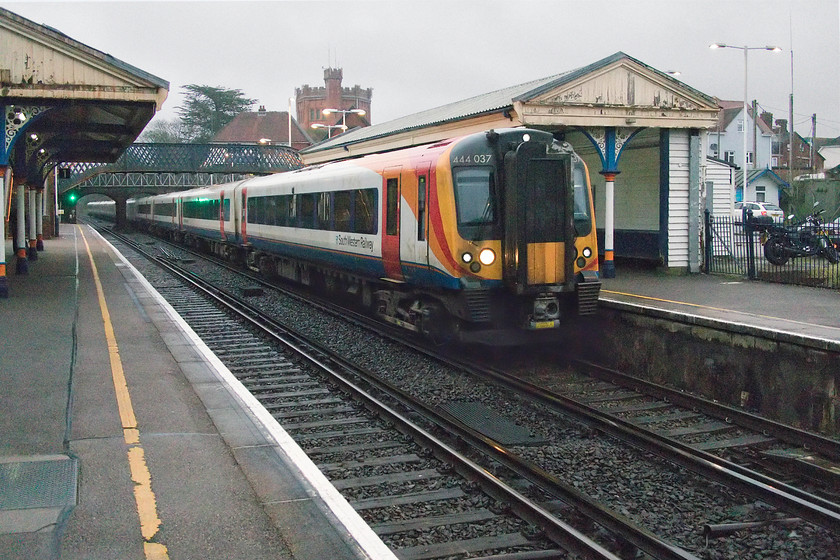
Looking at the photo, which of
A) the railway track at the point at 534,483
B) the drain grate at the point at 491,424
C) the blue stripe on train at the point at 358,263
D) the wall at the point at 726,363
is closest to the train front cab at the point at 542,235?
the blue stripe on train at the point at 358,263

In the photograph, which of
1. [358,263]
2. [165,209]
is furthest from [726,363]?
[165,209]

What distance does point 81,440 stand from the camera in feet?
20.4

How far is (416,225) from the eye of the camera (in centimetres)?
1089

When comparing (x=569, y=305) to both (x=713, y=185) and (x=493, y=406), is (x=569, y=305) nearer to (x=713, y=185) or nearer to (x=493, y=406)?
(x=493, y=406)

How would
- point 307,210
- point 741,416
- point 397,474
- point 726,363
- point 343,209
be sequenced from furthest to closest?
point 307,210
point 343,209
point 726,363
point 741,416
point 397,474

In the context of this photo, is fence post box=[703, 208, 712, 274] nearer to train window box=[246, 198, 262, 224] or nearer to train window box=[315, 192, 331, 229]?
train window box=[315, 192, 331, 229]

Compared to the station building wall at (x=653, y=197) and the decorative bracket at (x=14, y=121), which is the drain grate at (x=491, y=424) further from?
the decorative bracket at (x=14, y=121)

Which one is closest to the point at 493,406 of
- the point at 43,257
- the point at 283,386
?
the point at 283,386

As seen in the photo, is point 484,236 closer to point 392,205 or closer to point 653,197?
point 392,205

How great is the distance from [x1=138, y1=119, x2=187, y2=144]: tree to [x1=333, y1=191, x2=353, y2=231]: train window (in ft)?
289

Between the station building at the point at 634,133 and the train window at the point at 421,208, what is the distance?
4.77 meters

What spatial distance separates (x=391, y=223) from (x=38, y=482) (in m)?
7.16

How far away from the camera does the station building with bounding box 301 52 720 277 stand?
50.7 ft

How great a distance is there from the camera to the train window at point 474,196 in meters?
10.1
